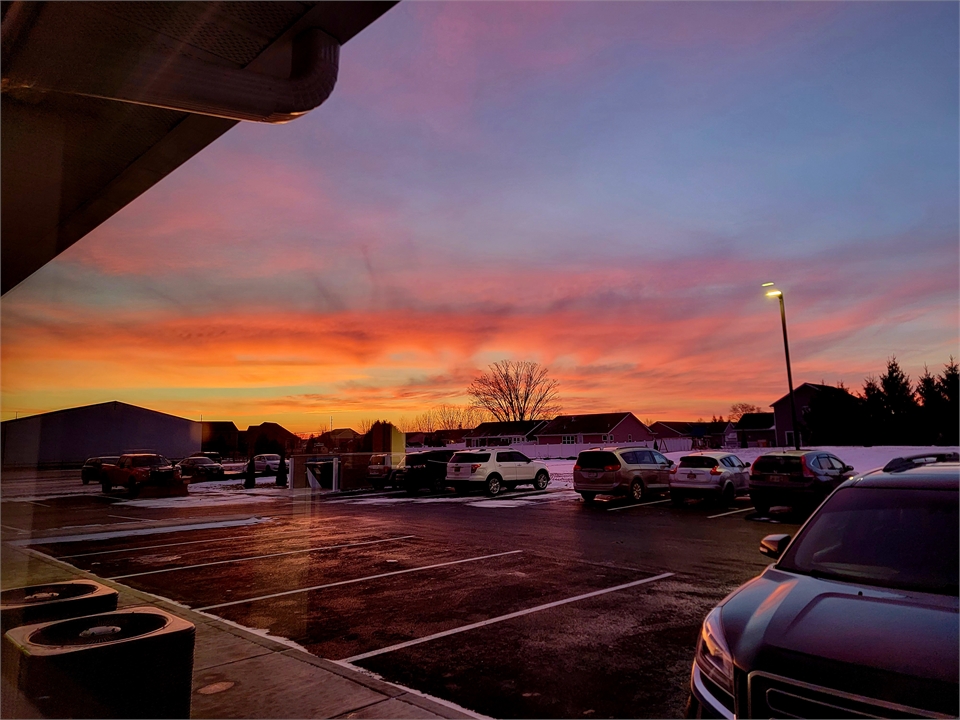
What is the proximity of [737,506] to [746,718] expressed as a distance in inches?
617

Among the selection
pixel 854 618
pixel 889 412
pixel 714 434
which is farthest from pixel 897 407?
pixel 854 618

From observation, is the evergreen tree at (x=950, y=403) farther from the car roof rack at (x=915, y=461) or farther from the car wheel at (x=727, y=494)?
the car roof rack at (x=915, y=461)

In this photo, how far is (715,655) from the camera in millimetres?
3002

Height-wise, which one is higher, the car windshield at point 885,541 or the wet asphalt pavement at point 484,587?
the car windshield at point 885,541

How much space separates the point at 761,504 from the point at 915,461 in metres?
11.7

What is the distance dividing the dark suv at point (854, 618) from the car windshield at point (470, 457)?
18.9 m

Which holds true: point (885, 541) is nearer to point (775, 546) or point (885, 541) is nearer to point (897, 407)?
point (775, 546)

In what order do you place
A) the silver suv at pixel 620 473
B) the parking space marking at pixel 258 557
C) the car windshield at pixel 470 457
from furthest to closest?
the car windshield at pixel 470 457 → the silver suv at pixel 620 473 → the parking space marking at pixel 258 557

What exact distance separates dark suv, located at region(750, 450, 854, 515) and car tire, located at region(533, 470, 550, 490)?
399 inches

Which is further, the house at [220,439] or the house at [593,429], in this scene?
the house at [593,429]

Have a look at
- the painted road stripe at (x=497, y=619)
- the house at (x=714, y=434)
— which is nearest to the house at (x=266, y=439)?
the painted road stripe at (x=497, y=619)

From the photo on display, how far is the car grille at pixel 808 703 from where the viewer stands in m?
2.34

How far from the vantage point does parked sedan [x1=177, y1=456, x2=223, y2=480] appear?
33531 millimetres

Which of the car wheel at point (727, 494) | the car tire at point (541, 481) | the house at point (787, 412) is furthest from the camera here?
the house at point (787, 412)
